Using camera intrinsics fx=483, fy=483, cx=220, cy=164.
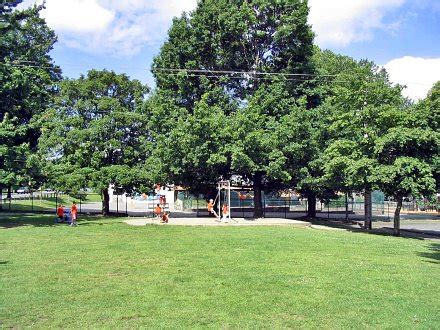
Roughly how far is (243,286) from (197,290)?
3.31ft

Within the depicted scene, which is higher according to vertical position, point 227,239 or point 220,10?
point 220,10

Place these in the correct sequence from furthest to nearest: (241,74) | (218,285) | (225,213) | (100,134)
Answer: (100,134) < (241,74) < (225,213) < (218,285)

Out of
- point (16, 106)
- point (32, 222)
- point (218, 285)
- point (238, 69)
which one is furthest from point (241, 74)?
point (218, 285)

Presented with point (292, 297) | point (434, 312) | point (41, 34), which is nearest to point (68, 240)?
point (292, 297)

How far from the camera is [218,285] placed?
10.4 m

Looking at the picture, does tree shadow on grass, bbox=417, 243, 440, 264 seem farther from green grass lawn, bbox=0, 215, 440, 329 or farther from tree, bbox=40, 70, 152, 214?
tree, bbox=40, 70, 152, 214

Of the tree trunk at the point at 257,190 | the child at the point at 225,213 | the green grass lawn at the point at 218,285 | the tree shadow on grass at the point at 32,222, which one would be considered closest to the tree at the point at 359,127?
the tree trunk at the point at 257,190

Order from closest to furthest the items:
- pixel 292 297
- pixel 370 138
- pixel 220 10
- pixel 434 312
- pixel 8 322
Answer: pixel 8 322 → pixel 434 312 → pixel 292 297 → pixel 370 138 → pixel 220 10

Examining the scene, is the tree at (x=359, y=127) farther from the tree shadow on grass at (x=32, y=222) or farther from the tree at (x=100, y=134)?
the tree shadow on grass at (x=32, y=222)

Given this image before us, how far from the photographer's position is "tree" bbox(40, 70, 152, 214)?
35.3 meters

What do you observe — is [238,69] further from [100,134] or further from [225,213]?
[100,134]

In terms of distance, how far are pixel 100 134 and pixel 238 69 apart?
1150 centimetres

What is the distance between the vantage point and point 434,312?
27.0ft

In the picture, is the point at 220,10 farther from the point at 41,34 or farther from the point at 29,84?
the point at 41,34
